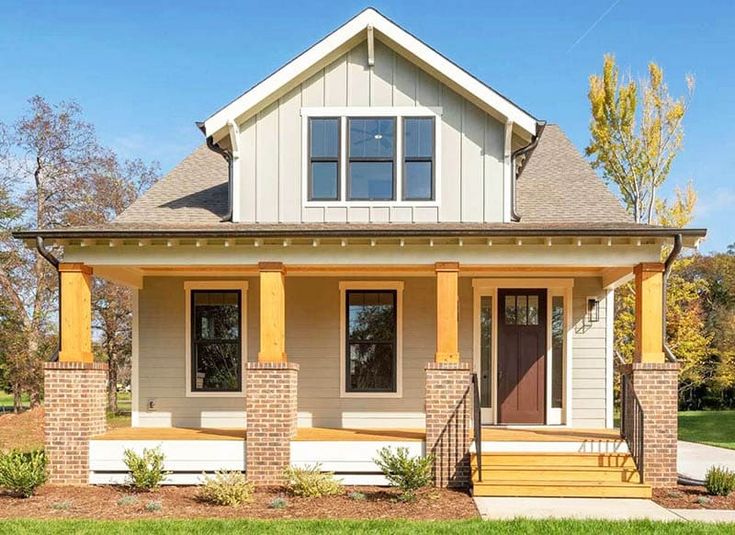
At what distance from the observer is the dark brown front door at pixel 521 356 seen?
12141 mm

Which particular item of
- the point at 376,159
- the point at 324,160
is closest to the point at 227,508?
the point at 324,160

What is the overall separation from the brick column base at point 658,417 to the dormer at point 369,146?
10.4 feet

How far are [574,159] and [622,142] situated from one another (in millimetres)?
9319

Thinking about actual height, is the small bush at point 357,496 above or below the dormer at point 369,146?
below

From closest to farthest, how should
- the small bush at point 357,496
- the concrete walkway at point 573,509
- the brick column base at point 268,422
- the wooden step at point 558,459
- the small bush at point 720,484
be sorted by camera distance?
the concrete walkway at point 573,509 < the small bush at point 357,496 < the small bush at point 720,484 < the wooden step at point 558,459 < the brick column base at point 268,422

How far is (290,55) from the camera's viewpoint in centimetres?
1102

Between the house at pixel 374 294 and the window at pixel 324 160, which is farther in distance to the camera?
the window at pixel 324 160

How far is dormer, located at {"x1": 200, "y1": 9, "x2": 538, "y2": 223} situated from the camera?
11.0 meters

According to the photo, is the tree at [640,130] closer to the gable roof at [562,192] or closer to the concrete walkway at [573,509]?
the gable roof at [562,192]

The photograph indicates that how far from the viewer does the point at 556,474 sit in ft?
30.7

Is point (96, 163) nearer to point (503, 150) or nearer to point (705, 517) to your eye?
point (503, 150)

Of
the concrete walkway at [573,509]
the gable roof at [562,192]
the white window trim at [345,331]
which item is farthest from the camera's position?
the white window trim at [345,331]

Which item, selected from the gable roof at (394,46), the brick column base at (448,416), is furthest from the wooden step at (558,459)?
the gable roof at (394,46)

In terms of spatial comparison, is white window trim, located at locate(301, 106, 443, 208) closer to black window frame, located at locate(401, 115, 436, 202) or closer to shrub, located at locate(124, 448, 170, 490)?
black window frame, located at locate(401, 115, 436, 202)
